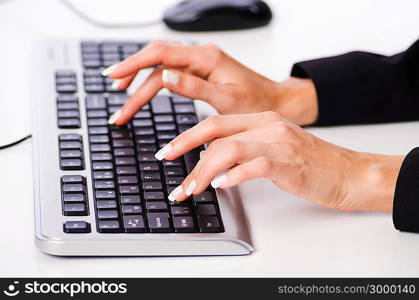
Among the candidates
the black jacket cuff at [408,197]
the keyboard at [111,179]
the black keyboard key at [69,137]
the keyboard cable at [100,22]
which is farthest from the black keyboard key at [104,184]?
the keyboard cable at [100,22]

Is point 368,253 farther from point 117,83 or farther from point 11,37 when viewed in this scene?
point 11,37

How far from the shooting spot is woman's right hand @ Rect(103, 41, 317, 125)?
111cm

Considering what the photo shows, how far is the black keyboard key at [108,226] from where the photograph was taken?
2.89 feet

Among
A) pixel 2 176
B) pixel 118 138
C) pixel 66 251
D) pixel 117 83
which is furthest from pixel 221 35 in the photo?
pixel 66 251

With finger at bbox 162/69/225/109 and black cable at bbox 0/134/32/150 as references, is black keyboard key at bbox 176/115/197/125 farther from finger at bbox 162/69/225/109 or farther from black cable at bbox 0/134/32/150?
black cable at bbox 0/134/32/150

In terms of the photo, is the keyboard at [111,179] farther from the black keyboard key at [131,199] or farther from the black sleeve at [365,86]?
the black sleeve at [365,86]

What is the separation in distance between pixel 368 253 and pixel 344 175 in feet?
0.36

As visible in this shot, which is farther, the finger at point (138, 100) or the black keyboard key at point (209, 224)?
the finger at point (138, 100)

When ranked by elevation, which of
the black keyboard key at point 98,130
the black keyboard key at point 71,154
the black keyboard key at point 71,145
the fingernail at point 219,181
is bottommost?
the black keyboard key at point 98,130

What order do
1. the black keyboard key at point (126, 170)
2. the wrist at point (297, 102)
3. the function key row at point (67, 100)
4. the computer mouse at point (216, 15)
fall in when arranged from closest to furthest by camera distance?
the black keyboard key at point (126, 170) < the function key row at point (67, 100) < the wrist at point (297, 102) < the computer mouse at point (216, 15)

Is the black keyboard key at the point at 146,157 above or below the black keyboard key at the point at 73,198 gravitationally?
below

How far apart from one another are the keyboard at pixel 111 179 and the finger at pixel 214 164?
0.02m

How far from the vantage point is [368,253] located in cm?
91

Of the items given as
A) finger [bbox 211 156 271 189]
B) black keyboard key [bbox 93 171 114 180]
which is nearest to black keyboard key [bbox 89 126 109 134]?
black keyboard key [bbox 93 171 114 180]
